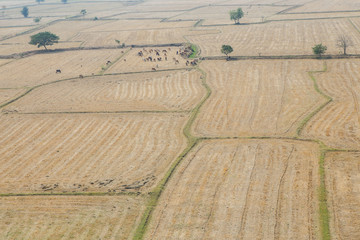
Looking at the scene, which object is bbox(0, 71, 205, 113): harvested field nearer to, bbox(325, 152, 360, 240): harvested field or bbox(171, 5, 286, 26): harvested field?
bbox(325, 152, 360, 240): harvested field

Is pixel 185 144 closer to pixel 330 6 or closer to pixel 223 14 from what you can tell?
Result: pixel 223 14

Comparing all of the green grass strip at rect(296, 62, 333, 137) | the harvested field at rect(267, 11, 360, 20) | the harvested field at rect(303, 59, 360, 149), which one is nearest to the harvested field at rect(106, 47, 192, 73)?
the green grass strip at rect(296, 62, 333, 137)

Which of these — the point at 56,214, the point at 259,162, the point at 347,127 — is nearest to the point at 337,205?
the point at 259,162

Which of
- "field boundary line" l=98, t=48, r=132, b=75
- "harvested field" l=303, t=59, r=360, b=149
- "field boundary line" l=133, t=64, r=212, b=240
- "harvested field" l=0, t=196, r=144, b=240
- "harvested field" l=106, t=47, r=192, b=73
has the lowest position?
"harvested field" l=303, t=59, r=360, b=149

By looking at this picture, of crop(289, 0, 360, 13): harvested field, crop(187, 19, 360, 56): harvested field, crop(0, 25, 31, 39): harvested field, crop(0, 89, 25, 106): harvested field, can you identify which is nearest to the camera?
crop(0, 89, 25, 106): harvested field

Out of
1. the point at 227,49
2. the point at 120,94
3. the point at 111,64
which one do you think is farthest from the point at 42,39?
the point at 227,49

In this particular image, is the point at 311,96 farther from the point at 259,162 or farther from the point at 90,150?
the point at 90,150
